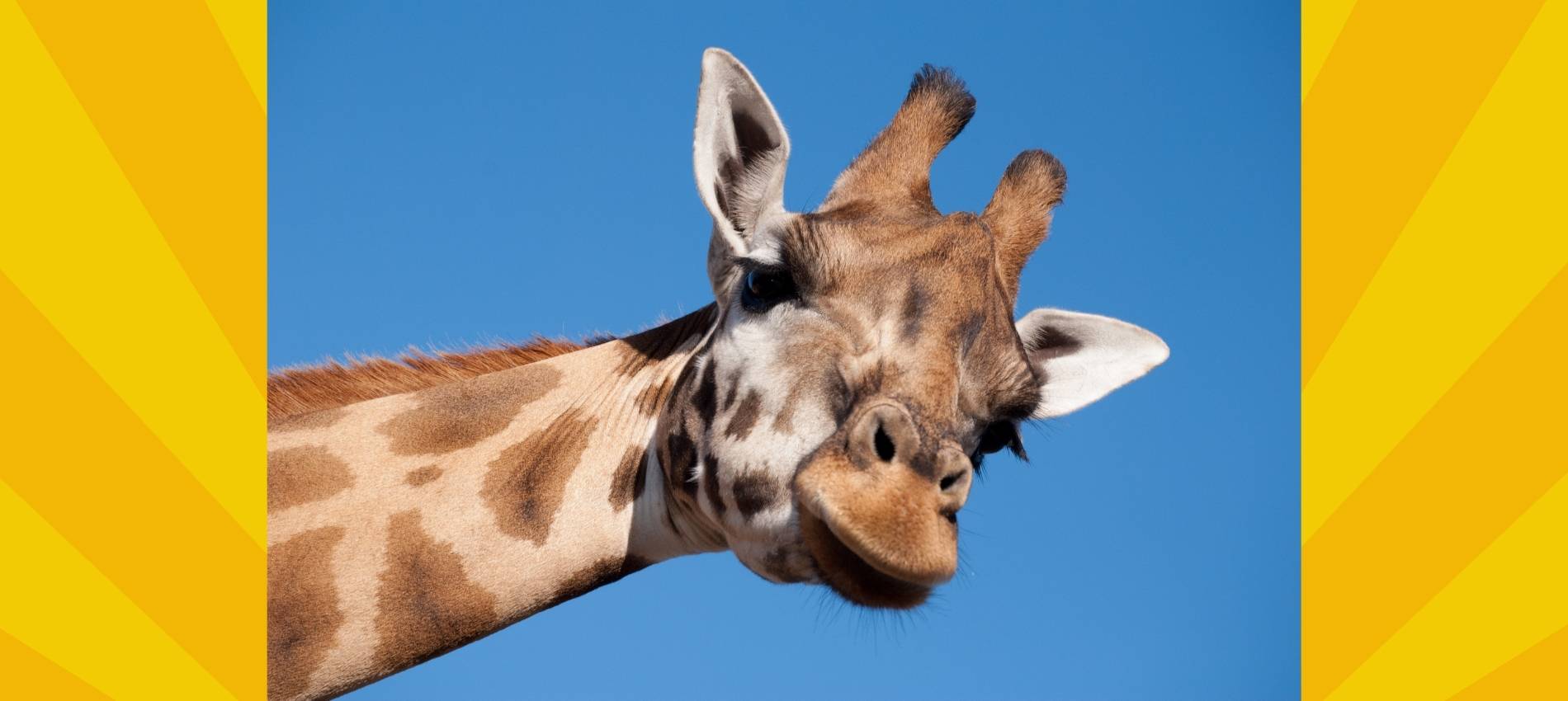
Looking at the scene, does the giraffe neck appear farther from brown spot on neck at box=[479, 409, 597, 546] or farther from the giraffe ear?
the giraffe ear

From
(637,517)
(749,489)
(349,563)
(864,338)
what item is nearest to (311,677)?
(349,563)

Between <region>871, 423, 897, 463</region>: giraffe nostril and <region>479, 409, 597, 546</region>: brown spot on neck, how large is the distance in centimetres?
156

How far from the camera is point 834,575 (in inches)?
194

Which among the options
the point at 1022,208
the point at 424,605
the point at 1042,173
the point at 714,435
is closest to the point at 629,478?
the point at 714,435

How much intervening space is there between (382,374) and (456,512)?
1.14 metres

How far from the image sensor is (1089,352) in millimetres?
6629

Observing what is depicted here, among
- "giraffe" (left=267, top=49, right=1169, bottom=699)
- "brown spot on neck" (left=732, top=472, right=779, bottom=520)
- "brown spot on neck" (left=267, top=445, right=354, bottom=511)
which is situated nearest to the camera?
"giraffe" (left=267, top=49, right=1169, bottom=699)

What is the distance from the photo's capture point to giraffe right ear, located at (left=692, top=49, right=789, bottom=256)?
5820 millimetres

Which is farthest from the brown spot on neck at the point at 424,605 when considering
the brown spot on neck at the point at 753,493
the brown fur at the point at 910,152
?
the brown fur at the point at 910,152

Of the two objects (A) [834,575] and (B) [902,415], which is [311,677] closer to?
(A) [834,575]

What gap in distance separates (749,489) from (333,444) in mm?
1942

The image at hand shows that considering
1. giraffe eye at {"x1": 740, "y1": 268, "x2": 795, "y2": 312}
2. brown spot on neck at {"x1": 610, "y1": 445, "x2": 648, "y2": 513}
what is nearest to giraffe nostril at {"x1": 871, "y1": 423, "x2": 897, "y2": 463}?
giraffe eye at {"x1": 740, "y1": 268, "x2": 795, "y2": 312}

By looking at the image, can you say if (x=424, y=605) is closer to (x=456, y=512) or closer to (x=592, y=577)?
(x=456, y=512)
